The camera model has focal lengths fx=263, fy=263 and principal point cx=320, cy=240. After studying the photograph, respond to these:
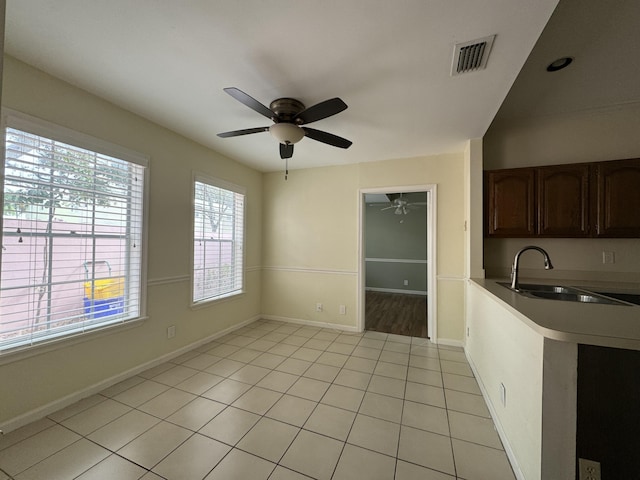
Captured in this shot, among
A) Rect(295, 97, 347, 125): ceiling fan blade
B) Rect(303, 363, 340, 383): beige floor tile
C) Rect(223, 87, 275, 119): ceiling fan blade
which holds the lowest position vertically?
Rect(303, 363, 340, 383): beige floor tile

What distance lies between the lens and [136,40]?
1.62 m

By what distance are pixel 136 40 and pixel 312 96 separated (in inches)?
47.0

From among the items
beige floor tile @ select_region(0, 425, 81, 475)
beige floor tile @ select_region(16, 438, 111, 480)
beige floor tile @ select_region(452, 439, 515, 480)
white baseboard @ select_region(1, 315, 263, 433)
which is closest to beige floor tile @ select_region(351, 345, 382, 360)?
beige floor tile @ select_region(452, 439, 515, 480)

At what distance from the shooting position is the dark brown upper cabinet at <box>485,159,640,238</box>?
94.0 inches

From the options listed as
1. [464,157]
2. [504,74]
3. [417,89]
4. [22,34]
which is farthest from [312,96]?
[464,157]

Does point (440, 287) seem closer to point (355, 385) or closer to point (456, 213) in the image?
point (456, 213)

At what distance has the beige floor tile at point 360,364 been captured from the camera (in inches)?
106

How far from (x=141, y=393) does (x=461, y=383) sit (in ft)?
9.31

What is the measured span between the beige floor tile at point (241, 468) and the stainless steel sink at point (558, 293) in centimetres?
210

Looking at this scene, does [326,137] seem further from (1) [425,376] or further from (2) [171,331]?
(2) [171,331]

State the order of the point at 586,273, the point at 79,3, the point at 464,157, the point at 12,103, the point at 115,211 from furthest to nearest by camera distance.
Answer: the point at 464,157 < the point at 586,273 < the point at 115,211 < the point at 12,103 < the point at 79,3

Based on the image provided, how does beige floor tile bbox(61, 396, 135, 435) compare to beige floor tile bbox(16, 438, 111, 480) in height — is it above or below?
above

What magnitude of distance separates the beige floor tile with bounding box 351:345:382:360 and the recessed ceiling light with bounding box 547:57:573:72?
3075 millimetres

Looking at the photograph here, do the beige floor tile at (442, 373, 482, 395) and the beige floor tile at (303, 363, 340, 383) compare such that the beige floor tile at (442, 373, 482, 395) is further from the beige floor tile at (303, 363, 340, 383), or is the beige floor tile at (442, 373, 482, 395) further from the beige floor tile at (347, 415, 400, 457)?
the beige floor tile at (303, 363, 340, 383)
